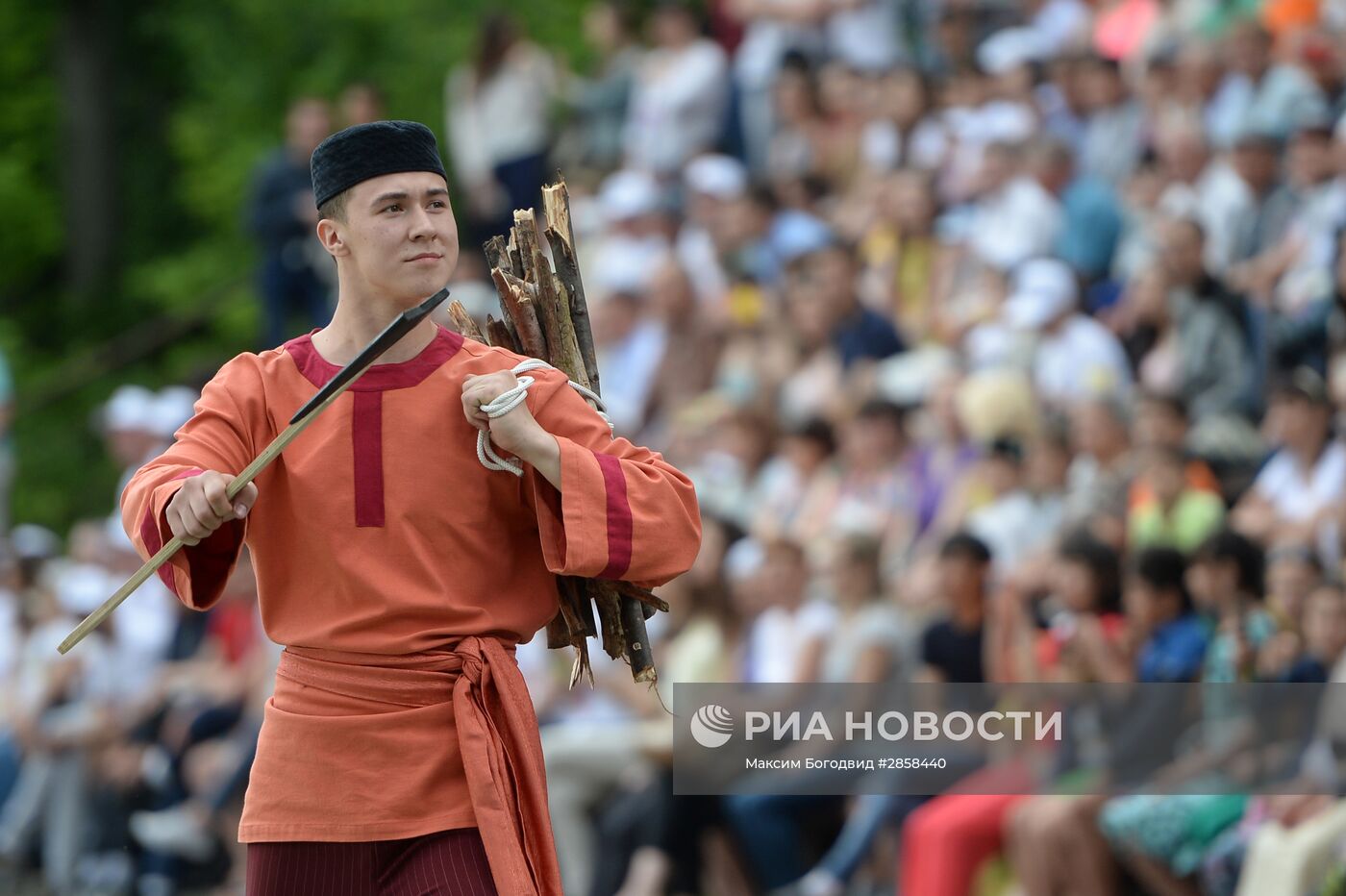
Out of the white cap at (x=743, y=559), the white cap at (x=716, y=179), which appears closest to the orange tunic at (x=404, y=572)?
the white cap at (x=743, y=559)

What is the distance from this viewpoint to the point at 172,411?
41.0 ft

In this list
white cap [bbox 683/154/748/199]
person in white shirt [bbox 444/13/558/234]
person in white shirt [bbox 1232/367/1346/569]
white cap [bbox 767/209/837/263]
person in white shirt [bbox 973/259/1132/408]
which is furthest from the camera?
person in white shirt [bbox 444/13/558/234]

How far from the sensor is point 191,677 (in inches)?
410

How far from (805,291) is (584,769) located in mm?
2901

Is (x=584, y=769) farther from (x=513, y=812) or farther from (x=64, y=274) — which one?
(x=64, y=274)

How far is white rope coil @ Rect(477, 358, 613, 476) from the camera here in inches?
151

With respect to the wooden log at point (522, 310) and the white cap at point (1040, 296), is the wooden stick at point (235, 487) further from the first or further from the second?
the white cap at point (1040, 296)

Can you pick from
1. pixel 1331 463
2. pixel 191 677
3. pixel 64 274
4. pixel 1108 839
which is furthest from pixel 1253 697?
pixel 64 274

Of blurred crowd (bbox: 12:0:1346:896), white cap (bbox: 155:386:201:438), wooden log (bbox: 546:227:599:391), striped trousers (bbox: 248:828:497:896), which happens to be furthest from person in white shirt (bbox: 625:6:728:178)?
striped trousers (bbox: 248:828:497:896)

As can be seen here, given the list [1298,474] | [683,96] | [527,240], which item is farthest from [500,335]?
[683,96]

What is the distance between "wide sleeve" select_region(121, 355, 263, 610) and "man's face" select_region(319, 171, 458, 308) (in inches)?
12.6

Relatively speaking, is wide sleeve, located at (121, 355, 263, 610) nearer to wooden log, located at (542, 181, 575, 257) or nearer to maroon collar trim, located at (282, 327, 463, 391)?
maroon collar trim, located at (282, 327, 463, 391)

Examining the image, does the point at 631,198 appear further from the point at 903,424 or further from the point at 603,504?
the point at 603,504

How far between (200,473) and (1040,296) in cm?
595
